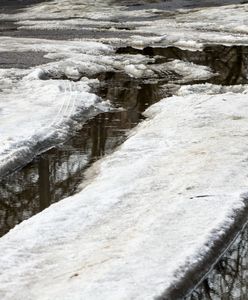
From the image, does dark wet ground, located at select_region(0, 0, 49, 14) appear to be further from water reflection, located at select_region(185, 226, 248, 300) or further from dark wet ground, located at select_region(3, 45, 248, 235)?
water reflection, located at select_region(185, 226, 248, 300)

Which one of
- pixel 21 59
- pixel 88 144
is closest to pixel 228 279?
pixel 88 144

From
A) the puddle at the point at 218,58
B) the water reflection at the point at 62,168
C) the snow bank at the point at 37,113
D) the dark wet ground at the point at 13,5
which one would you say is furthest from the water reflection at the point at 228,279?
the dark wet ground at the point at 13,5

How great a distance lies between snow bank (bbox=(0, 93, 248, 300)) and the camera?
17.2 ft

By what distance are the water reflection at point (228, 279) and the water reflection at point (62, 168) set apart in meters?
2.46

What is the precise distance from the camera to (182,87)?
13.5m

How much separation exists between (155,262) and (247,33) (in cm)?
1846

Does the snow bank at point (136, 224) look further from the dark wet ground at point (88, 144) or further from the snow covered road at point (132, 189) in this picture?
the dark wet ground at point (88, 144)

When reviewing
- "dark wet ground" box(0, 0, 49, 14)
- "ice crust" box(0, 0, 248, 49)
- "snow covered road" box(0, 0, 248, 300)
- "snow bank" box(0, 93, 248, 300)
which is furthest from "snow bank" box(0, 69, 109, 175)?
"dark wet ground" box(0, 0, 49, 14)

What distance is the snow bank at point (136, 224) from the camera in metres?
5.23

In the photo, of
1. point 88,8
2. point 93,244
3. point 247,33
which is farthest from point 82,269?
point 88,8

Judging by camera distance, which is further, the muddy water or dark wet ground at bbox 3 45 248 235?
dark wet ground at bbox 3 45 248 235

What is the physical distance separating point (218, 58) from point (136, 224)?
12215mm

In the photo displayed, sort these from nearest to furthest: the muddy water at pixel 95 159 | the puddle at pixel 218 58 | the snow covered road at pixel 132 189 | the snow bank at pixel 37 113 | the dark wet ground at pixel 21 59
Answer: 1. the snow covered road at pixel 132 189
2. the muddy water at pixel 95 159
3. the snow bank at pixel 37 113
4. the puddle at pixel 218 58
5. the dark wet ground at pixel 21 59

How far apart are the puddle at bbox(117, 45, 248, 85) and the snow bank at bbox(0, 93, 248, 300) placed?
19.4 feet
